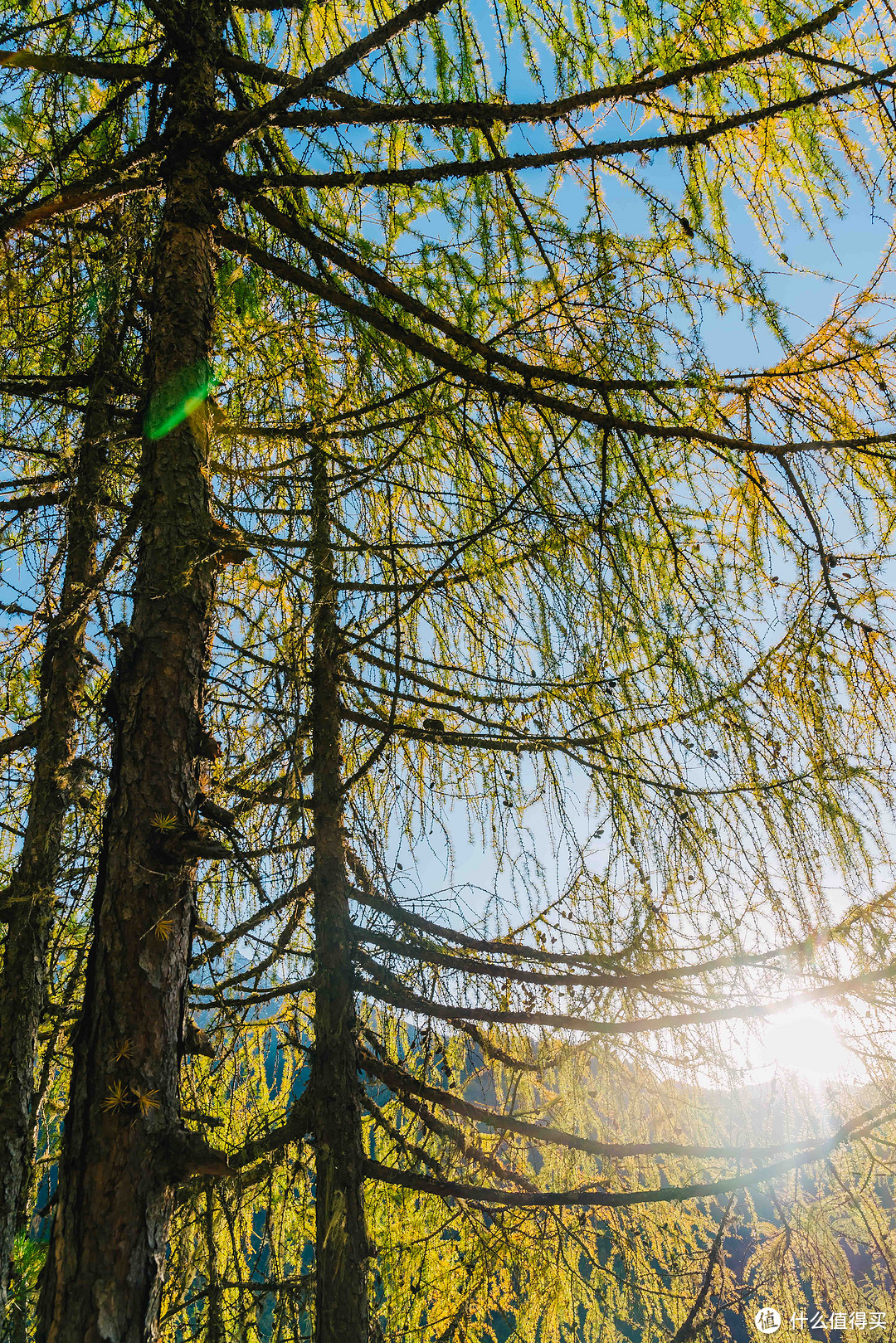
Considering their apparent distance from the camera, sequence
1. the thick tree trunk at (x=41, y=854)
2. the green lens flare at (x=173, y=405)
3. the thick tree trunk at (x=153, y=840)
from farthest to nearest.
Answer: the thick tree trunk at (x=41, y=854) < the green lens flare at (x=173, y=405) < the thick tree trunk at (x=153, y=840)

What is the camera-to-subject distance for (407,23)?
1.81m

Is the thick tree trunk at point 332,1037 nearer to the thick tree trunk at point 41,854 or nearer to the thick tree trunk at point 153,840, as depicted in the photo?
the thick tree trunk at point 153,840

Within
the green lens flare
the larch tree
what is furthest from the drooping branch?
the green lens flare

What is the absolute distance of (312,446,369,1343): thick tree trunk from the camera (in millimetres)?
2252

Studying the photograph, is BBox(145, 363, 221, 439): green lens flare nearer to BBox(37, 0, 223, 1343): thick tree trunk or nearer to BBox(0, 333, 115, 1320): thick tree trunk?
BBox(37, 0, 223, 1343): thick tree trunk

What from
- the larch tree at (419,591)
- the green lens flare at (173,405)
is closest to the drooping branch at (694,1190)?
the larch tree at (419,591)

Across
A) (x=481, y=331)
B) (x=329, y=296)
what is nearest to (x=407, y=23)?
(x=329, y=296)

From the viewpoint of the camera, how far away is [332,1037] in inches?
102

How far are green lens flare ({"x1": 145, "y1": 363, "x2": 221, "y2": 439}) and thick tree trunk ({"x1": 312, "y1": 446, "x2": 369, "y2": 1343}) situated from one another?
364mm

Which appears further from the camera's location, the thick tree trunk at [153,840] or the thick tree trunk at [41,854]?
the thick tree trunk at [41,854]

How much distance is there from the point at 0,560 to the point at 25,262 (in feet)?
2.94

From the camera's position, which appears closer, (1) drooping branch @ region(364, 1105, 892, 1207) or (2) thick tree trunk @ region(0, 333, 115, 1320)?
(1) drooping branch @ region(364, 1105, 892, 1207)

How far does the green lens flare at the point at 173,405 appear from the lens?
196 centimetres

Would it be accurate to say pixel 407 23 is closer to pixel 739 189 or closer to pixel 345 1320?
pixel 739 189
